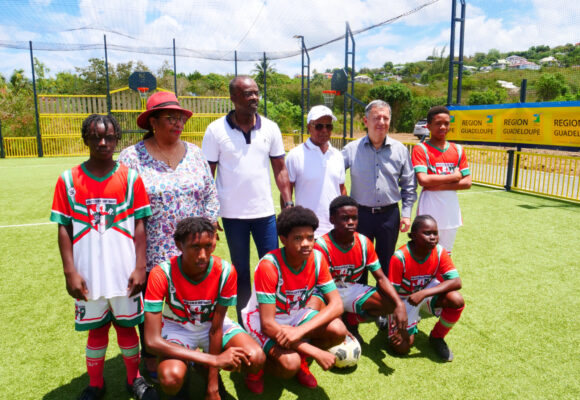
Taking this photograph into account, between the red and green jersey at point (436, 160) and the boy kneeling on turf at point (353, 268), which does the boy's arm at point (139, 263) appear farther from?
the red and green jersey at point (436, 160)

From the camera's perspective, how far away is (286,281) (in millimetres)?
2822

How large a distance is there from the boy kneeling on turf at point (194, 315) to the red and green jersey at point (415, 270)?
53.0 inches

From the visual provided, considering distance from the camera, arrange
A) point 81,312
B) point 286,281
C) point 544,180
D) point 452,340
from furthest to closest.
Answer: point 544,180, point 452,340, point 286,281, point 81,312

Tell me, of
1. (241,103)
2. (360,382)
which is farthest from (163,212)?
(360,382)

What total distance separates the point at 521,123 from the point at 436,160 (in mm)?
7609

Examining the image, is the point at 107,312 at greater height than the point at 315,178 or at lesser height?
lesser

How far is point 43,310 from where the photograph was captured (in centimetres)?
401

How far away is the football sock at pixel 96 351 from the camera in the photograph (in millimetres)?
2564

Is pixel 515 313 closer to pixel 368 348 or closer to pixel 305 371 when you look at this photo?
pixel 368 348

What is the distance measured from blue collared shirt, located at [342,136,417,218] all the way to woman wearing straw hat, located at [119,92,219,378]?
5.01 ft

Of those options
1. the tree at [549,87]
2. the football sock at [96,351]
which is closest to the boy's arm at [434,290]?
the football sock at [96,351]

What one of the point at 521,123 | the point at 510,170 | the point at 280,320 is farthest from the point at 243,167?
the point at 510,170

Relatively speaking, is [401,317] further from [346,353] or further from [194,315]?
[194,315]

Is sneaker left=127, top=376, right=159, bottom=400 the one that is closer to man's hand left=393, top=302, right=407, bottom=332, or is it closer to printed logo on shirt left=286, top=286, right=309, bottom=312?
printed logo on shirt left=286, top=286, right=309, bottom=312
